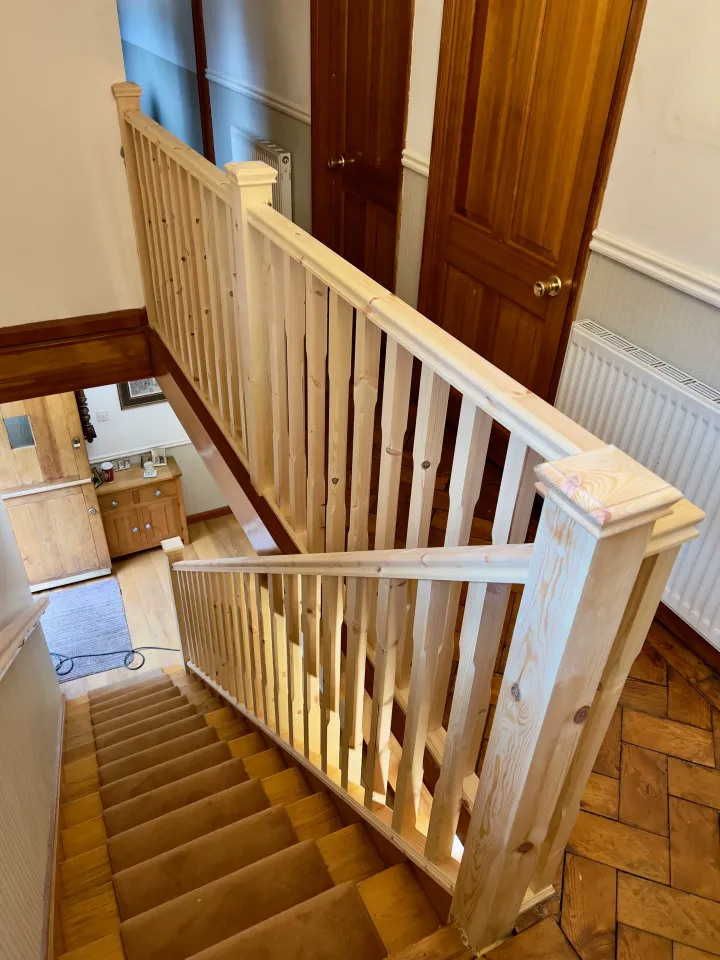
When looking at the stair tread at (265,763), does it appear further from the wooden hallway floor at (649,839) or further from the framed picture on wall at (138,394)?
the framed picture on wall at (138,394)

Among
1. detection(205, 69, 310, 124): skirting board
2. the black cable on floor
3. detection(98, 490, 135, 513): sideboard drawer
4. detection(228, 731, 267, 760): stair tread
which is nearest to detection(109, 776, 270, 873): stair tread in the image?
detection(228, 731, 267, 760): stair tread

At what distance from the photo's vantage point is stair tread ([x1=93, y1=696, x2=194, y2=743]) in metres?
3.60

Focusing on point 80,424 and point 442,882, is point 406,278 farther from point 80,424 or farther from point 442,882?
point 80,424

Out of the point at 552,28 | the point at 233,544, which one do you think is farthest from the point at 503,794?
the point at 233,544

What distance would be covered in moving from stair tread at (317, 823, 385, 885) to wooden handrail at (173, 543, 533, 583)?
701 millimetres

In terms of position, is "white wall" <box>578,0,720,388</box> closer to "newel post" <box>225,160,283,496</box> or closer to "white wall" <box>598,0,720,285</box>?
"white wall" <box>598,0,720,285</box>

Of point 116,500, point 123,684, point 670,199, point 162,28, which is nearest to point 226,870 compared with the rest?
point 670,199

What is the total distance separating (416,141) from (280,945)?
2.79 m

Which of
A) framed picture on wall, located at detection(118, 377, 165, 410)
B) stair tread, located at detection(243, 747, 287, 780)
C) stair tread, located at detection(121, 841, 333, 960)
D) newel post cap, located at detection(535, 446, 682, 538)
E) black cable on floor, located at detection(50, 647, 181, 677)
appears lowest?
black cable on floor, located at detection(50, 647, 181, 677)

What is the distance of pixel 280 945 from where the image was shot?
1.45 meters

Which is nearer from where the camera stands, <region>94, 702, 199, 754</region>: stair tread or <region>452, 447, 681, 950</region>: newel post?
<region>452, 447, 681, 950</region>: newel post

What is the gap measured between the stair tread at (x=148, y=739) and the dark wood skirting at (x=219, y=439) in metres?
1.28

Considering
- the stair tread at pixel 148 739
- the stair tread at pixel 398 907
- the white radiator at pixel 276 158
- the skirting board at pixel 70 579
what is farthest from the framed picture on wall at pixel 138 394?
the stair tread at pixel 398 907

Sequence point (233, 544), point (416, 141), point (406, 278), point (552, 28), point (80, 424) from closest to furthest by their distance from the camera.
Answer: point (552, 28)
point (416, 141)
point (406, 278)
point (80, 424)
point (233, 544)
